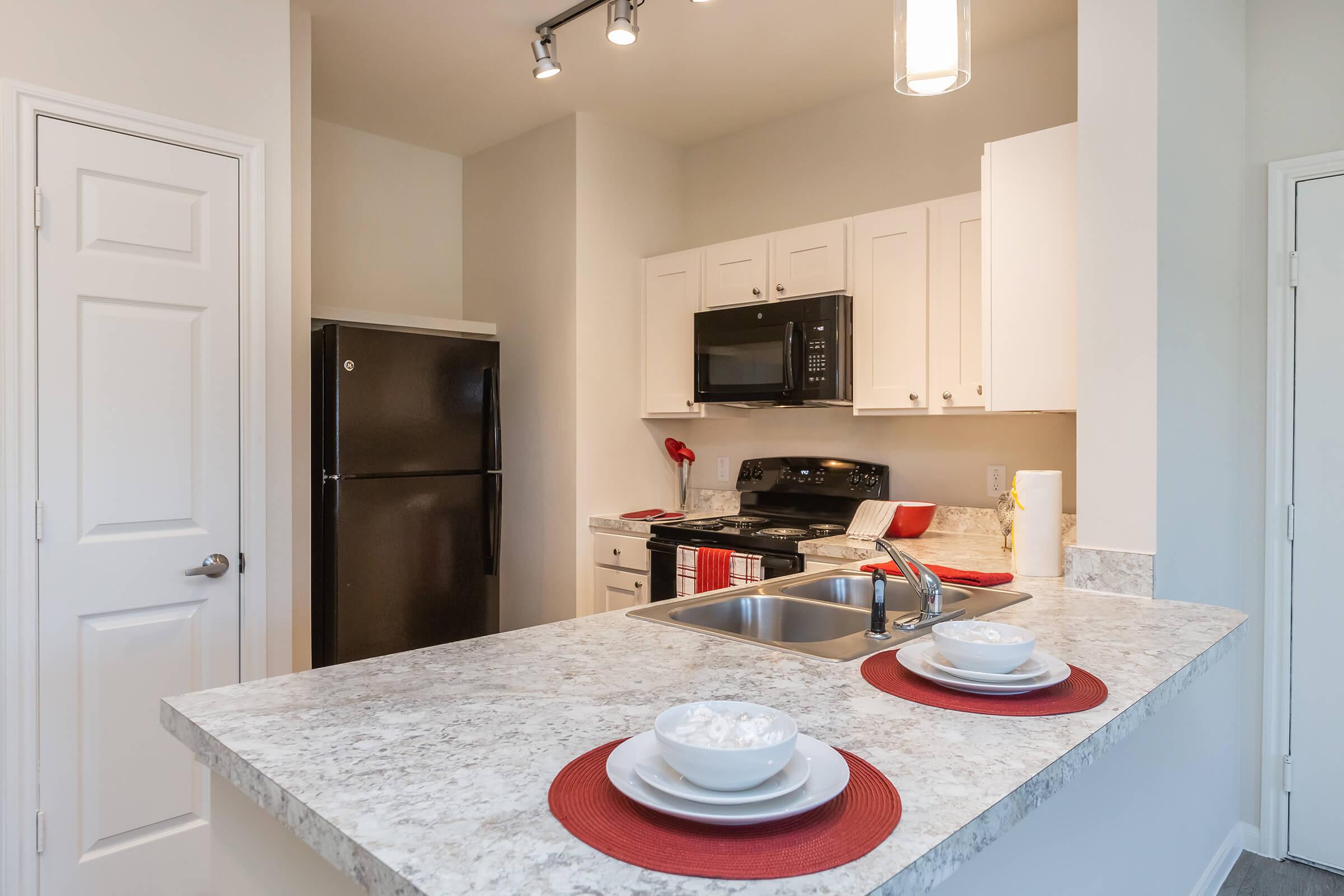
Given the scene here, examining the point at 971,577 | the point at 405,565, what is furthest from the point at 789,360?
the point at 405,565

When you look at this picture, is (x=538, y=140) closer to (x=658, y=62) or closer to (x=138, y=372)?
(x=658, y=62)

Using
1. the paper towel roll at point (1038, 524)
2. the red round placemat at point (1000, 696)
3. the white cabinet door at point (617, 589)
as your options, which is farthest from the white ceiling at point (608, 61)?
the red round placemat at point (1000, 696)

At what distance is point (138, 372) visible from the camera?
220cm

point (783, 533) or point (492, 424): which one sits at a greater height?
point (492, 424)

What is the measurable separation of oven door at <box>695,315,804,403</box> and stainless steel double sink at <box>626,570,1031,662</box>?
1.28 meters

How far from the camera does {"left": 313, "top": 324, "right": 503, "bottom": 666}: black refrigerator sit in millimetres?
2994

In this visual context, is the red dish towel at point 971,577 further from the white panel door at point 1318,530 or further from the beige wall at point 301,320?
the beige wall at point 301,320

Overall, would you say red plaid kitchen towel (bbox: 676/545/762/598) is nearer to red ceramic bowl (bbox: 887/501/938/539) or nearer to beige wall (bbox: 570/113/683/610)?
red ceramic bowl (bbox: 887/501/938/539)

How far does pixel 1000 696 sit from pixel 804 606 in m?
0.74

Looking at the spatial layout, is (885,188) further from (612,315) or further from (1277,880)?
(1277,880)

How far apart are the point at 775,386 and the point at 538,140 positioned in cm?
175

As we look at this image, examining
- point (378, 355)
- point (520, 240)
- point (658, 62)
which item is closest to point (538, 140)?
point (520, 240)

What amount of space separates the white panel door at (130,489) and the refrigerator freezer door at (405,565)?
60 cm

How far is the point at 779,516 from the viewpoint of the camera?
3.60m
